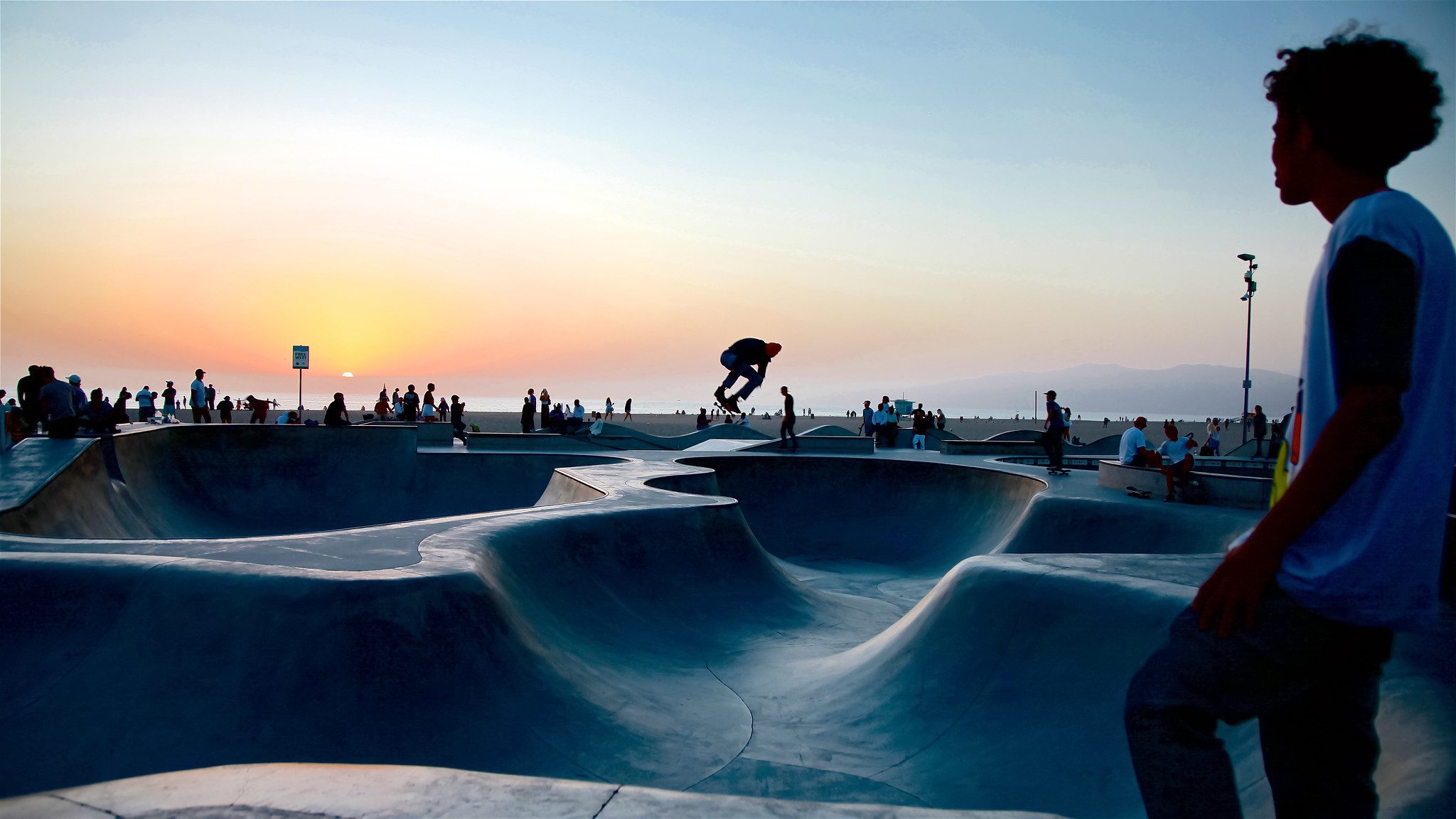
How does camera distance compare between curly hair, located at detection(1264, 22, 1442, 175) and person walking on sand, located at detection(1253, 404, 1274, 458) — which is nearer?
curly hair, located at detection(1264, 22, 1442, 175)

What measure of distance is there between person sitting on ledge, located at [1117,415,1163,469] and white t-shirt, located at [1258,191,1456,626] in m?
12.4

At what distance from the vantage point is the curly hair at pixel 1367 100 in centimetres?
171

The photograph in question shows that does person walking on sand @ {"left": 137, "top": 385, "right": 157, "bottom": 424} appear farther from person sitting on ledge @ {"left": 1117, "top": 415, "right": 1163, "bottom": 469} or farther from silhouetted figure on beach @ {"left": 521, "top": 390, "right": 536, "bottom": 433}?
person sitting on ledge @ {"left": 1117, "top": 415, "right": 1163, "bottom": 469}

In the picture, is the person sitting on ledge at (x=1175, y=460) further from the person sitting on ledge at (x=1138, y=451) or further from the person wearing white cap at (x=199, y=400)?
the person wearing white cap at (x=199, y=400)

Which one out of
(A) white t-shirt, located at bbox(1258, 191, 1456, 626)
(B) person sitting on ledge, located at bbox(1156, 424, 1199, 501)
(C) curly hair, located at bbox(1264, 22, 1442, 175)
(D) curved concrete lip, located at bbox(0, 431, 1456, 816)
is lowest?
(D) curved concrete lip, located at bbox(0, 431, 1456, 816)

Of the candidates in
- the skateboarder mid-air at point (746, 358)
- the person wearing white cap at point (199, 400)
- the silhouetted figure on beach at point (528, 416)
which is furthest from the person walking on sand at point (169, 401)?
the skateboarder mid-air at point (746, 358)

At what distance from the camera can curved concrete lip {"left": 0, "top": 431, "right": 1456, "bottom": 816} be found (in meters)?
4.18

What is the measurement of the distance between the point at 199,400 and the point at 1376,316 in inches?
1029

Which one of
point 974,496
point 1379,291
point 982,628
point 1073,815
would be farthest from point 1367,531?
point 974,496

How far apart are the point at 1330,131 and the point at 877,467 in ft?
46.8

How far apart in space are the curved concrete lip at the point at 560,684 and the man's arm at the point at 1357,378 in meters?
1.72

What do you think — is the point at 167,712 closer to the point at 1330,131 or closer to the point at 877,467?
the point at 1330,131

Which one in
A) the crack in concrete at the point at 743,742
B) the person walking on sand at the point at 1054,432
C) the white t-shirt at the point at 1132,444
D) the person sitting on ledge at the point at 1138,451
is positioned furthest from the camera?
the person walking on sand at the point at 1054,432

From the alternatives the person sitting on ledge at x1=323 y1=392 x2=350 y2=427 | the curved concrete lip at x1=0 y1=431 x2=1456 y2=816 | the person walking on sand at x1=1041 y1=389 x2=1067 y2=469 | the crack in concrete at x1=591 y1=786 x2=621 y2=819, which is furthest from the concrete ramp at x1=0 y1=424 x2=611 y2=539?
the crack in concrete at x1=591 y1=786 x2=621 y2=819
